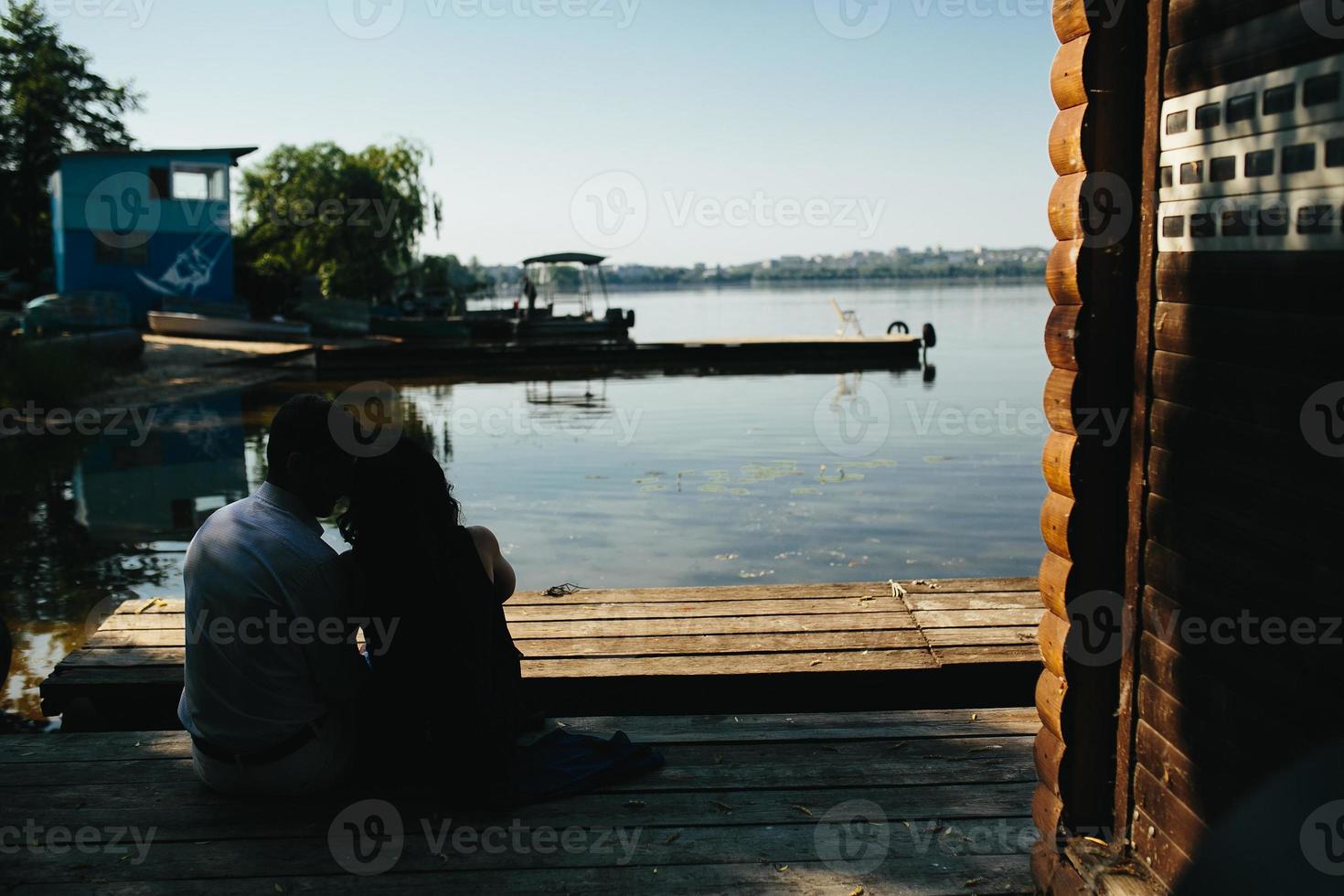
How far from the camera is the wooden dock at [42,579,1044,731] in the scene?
4.23 metres

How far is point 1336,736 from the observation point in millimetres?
1862

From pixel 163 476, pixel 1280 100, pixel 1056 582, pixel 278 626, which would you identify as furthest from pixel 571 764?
pixel 163 476

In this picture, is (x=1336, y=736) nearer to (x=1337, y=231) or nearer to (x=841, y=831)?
(x=1337, y=231)

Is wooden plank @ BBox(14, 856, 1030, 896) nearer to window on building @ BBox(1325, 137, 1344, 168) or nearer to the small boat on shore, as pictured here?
window on building @ BBox(1325, 137, 1344, 168)

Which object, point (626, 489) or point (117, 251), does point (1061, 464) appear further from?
point (117, 251)

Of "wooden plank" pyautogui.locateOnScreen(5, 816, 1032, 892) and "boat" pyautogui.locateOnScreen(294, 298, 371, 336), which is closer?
"wooden plank" pyautogui.locateOnScreen(5, 816, 1032, 892)

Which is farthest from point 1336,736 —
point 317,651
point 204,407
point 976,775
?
point 204,407

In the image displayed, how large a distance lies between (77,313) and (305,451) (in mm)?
24684

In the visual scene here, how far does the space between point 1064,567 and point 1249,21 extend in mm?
1182

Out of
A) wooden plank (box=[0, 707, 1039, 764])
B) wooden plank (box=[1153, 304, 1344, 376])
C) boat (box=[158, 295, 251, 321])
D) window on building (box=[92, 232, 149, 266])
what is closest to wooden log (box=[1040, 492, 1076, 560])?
wooden plank (box=[1153, 304, 1344, 376])

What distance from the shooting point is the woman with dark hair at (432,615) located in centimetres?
312

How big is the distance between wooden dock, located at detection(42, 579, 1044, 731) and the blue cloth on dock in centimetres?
69

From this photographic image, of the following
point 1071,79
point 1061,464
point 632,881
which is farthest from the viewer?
point 632,881

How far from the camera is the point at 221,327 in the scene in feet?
93.8
